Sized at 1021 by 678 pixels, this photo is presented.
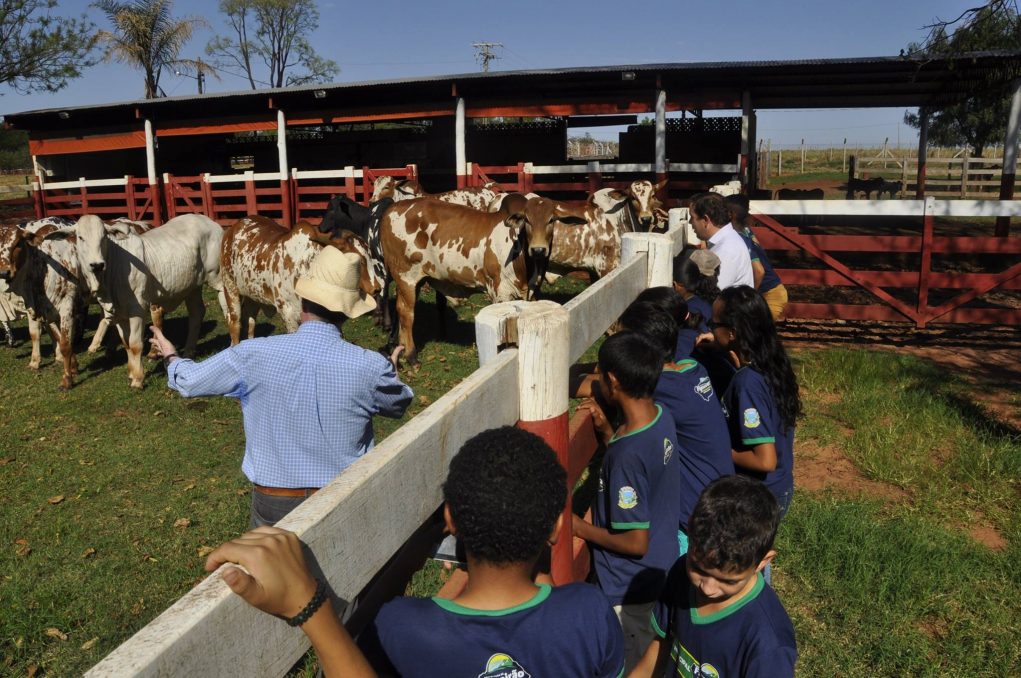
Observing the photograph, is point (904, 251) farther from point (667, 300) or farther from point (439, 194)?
point (439, 194)

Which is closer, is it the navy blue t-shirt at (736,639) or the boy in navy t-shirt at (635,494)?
the navy blue t-shirt at (736,639)

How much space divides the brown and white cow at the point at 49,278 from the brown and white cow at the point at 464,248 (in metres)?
4.07

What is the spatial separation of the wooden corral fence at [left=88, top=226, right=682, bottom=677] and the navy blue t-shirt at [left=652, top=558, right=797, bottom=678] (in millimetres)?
507

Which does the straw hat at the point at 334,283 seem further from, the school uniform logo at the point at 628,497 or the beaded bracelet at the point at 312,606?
the beaded bracelet at the point at 312,606

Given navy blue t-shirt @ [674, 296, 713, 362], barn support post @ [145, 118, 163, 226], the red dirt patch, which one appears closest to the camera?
navy blue t-shirt @ [674, 296, 713, 362]

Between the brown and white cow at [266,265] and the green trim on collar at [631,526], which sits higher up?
the brown and white cow at [266,265]

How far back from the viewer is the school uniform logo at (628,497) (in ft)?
9.10

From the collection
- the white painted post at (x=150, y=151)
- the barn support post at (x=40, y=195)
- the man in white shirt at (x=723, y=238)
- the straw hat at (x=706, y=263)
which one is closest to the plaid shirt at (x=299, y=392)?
the straw hat at (x=706, y=263)

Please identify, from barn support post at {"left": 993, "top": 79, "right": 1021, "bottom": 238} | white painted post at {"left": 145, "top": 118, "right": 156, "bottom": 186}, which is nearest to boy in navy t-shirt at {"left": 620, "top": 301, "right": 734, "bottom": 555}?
barn support post at {"left": 993, "top": 79, "right": 1021, "bottom": 238}

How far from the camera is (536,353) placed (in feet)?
8.12

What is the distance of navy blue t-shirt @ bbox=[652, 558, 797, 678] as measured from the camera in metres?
2.11

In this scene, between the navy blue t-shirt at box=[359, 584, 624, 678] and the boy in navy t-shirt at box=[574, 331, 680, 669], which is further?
the boy in navy t-shirt at box=[574, 331, 680, 669]

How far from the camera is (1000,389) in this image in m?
8.09

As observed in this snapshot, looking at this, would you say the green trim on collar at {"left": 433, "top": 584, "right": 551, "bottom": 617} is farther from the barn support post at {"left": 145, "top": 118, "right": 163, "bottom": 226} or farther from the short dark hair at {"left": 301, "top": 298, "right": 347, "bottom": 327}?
the barn support post at {"left": 145, "top": 118, "right": 163, "bottom": 226}
